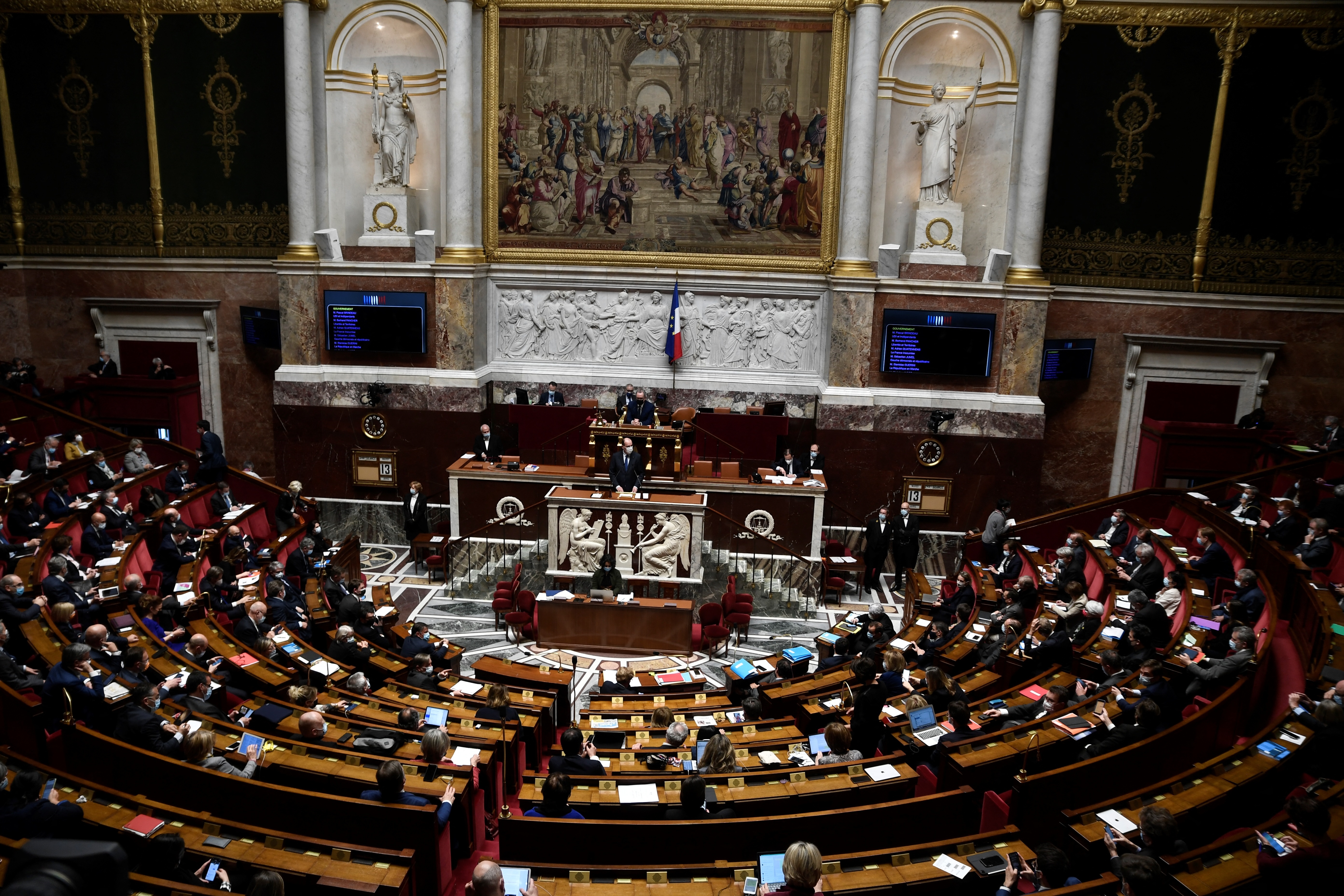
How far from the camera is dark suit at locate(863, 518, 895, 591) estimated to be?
1672cm

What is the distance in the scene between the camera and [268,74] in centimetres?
1970

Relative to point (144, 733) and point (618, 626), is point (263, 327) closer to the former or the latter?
point (618, 626)

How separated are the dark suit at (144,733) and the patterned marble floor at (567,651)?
4.66 metres

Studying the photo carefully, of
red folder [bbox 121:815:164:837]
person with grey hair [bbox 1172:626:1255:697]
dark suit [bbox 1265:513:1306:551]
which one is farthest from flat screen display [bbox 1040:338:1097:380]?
red folder [bbox 121:815:164:837]

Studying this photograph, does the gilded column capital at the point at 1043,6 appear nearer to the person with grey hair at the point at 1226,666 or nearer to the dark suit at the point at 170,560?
the person with grey hair at the point at 1226,666

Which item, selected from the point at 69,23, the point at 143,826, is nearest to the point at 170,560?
the point at 143,826

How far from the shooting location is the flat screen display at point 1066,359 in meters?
18.5

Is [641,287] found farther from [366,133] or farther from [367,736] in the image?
[367,736]

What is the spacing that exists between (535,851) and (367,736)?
7.70 ft

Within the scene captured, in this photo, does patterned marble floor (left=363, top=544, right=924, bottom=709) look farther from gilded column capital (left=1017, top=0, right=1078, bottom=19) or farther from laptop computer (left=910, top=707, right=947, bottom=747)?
gilded column capital (left=1017, top=0, right=1078, bottom=19)

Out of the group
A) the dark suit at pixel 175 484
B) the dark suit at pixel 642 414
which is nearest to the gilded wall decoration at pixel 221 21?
the dark suit at pixel 175 484

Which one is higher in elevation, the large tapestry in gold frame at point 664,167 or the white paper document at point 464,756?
the large tapestry in gold frame at point 664,167

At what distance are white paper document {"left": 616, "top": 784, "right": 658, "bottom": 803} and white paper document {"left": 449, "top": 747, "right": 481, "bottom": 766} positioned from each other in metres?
1.50

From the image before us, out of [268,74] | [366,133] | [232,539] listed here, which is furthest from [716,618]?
[268,74]
